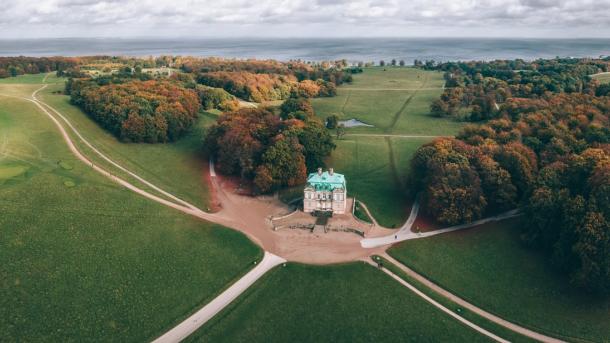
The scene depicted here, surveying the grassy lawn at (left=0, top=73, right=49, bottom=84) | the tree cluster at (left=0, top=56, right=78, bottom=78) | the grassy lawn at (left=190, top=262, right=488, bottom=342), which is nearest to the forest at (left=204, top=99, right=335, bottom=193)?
the grassy lawn at (left=190, top=262, right=488, bottom=342)

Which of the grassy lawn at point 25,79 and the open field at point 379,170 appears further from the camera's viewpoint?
the grassy lawn at point 25,79

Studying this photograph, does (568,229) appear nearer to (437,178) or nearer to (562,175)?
(562,175)

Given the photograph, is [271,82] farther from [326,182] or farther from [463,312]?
[463,312]

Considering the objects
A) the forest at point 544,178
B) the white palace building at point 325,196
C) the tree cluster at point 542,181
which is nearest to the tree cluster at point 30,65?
the white palace building at point 325,196

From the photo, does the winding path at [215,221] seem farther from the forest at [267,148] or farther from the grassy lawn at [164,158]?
the forest at [267,148]

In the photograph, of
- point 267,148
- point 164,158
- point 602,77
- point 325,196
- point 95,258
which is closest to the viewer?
point 95,258

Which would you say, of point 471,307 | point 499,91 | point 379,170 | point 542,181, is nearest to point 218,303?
point 471,307
